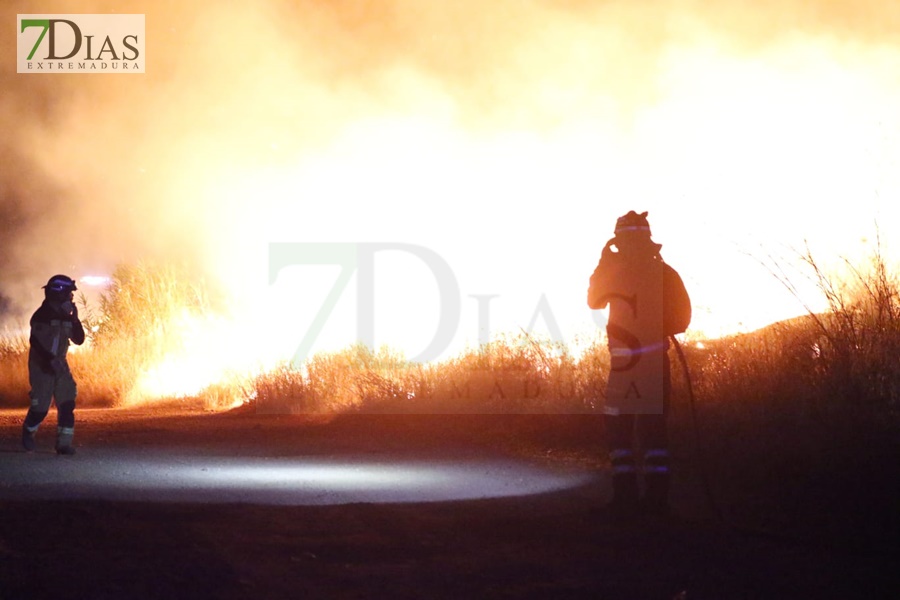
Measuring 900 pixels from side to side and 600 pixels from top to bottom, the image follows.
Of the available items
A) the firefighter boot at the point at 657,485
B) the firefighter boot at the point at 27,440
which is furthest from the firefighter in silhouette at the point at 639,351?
the firefighter boot at the point at 27,440

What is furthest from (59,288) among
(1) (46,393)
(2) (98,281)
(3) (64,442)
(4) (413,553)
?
(2) (98,281)

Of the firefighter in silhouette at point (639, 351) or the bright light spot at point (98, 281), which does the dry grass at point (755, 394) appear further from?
the bright light spot at point (98, 281)

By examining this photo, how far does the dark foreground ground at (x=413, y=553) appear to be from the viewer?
17.5 ft

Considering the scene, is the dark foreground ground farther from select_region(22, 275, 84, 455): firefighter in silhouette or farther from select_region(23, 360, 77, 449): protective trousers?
select_region(22, 275, 84, 455): firefighter in silhouette

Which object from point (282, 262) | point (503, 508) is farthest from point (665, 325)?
point (282, 262)

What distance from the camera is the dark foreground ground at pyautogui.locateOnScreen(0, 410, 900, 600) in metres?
5.34

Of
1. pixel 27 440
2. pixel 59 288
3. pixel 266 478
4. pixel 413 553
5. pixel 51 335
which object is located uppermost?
pixel 59 288

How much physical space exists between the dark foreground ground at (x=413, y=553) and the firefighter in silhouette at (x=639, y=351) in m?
0.42

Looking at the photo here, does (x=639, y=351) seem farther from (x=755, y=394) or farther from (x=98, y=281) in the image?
(x=98, y=281)

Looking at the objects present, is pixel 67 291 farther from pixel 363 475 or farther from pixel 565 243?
pixel 565 243

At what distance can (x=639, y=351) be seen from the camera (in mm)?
7789

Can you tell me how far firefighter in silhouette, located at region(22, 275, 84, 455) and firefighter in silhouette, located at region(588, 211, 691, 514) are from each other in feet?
22.9

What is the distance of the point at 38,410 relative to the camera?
11.8m

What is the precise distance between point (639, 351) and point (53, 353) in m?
7.50
